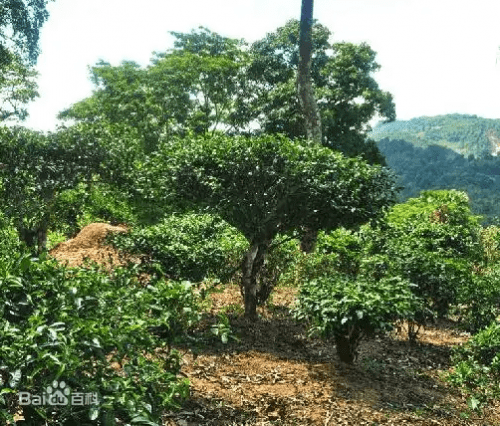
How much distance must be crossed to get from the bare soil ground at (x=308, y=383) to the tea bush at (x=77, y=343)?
1345 millimetres

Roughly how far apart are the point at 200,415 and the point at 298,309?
251 centimetres

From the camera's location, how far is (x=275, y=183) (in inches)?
370

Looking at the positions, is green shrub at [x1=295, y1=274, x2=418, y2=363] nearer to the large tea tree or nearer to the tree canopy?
the large tea tree

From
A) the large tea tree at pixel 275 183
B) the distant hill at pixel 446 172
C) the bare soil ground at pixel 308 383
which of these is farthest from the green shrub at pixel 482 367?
the distant hill at pixel 446 172

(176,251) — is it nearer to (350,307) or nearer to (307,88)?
(350,307)

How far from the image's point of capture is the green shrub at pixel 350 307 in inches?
287

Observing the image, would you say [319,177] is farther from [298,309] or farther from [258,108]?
[258,108]

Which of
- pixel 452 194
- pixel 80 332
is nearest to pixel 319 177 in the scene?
pixel 80 332

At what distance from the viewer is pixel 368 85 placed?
2912 cm

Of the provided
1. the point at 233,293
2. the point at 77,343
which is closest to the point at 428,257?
the point at 233,293

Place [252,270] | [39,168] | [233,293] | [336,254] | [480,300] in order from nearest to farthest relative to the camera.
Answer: [252,270] < [480,300] < [336,254] < [233,293] < [39,168]

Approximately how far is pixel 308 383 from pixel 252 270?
10.1ft

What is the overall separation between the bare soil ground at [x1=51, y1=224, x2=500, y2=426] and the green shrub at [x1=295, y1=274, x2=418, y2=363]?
0.46 metres

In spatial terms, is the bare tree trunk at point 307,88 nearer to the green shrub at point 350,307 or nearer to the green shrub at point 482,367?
the green shrub at point 350,307
